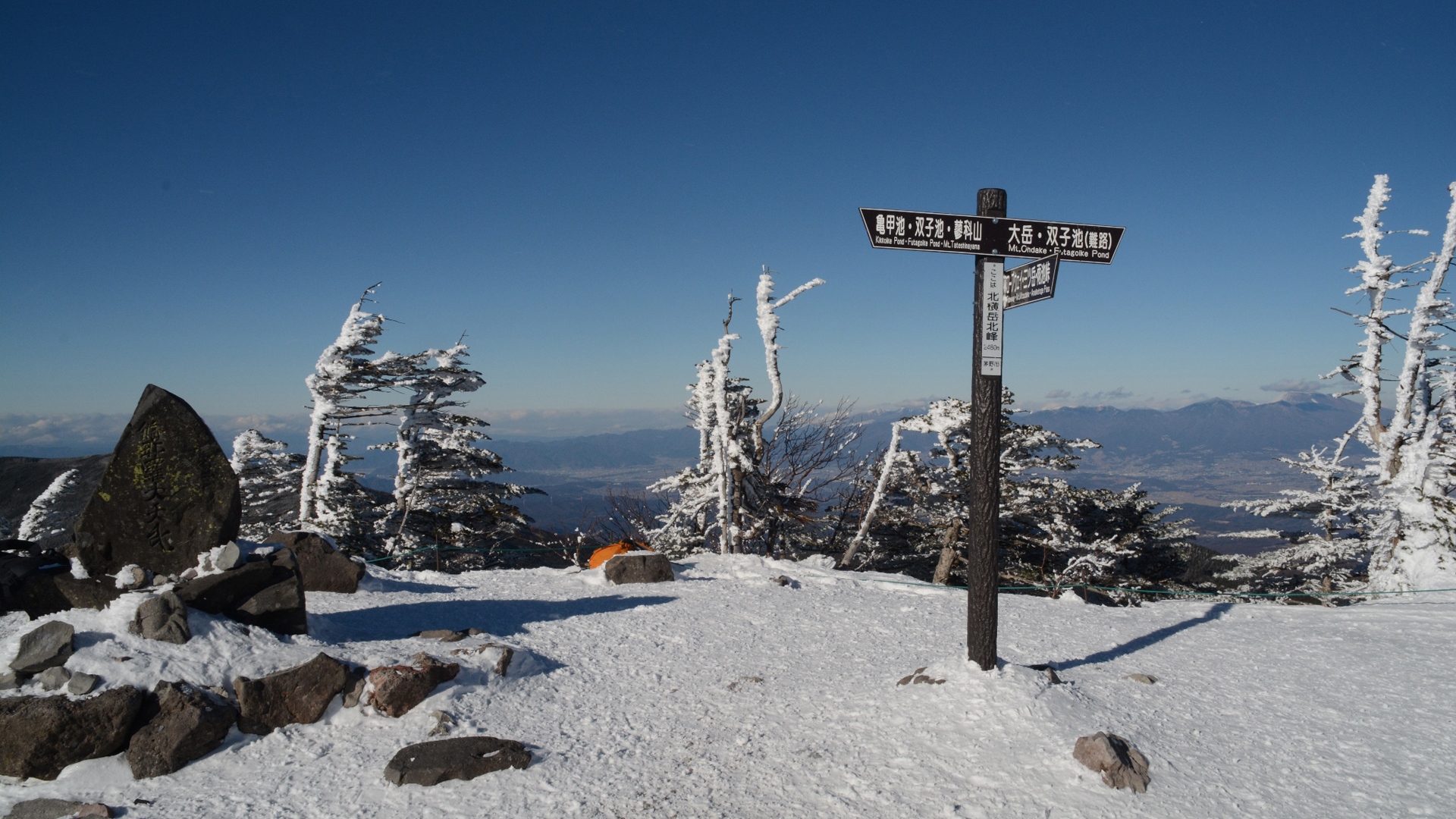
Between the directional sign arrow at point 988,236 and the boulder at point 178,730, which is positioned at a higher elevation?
the directional sign arrow at point 988,236

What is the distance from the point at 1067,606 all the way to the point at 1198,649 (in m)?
2.30

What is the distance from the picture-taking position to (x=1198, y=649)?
7.61 m

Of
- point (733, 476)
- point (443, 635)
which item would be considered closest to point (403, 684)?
point (443, 635)

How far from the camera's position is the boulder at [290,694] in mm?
4805

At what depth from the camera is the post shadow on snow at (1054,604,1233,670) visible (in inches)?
279

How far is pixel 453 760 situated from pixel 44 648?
2709mm

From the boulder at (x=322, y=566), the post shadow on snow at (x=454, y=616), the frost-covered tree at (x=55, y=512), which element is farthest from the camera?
the frost-covered tree at (x=55, y=512)

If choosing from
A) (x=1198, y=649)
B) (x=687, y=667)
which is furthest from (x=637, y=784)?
(x=1198, y=649)

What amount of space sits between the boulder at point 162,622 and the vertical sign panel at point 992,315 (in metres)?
6.14

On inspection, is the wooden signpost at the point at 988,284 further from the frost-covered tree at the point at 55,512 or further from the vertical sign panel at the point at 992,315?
the frost-covered tree at the point at 55,512

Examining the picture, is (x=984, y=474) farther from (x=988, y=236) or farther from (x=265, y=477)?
(x=265, y=477)

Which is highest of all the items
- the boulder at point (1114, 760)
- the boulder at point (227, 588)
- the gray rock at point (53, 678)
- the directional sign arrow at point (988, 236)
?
the directional sign arrow at point (988, 236)

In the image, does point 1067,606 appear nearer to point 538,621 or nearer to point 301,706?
point 538,621

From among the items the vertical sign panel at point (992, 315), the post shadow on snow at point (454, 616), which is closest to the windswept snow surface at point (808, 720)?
the post shadow on snow at point (454, 616)
